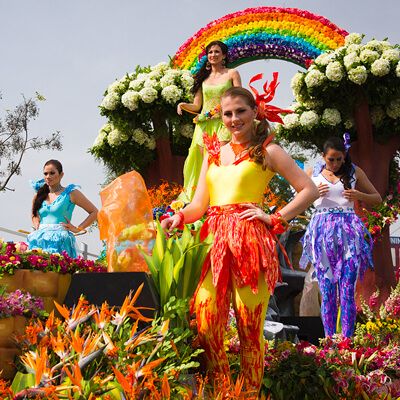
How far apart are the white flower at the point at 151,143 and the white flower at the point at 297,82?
8.89 feet

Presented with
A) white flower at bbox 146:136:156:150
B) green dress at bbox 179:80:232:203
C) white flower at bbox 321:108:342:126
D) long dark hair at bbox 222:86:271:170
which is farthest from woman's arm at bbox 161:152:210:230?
white flower at bbox 146:136:156:150

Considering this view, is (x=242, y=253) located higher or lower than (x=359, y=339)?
higher

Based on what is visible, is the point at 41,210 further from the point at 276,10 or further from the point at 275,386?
the point at 276,10

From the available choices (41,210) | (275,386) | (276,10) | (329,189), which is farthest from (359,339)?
(276,10)

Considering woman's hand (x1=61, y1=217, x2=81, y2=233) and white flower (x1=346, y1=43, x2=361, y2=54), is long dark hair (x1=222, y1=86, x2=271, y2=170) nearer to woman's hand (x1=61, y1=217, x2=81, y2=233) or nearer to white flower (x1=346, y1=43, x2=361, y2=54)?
woman's hand (x1=61, y1=217, x2=81, y2=233)

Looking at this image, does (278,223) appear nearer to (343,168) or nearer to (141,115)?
Result: (343,168)

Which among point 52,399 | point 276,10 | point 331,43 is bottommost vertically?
point 52,399

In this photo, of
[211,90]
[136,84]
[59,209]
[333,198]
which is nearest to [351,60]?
[211,90]

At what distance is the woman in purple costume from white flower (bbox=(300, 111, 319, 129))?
4.54 meters

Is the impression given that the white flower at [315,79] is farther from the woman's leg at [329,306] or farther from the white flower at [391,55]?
the woman's leg at [329,306]

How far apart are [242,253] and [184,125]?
904 centimetres

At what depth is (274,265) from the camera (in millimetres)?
3447

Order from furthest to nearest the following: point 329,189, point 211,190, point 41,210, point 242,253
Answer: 1. point 41,210
2. point 329,189
3. point 211,190
4. point 242,253

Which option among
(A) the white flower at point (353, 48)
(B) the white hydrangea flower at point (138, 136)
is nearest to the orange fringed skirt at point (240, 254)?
(A) the white flower at point (353, 48)
